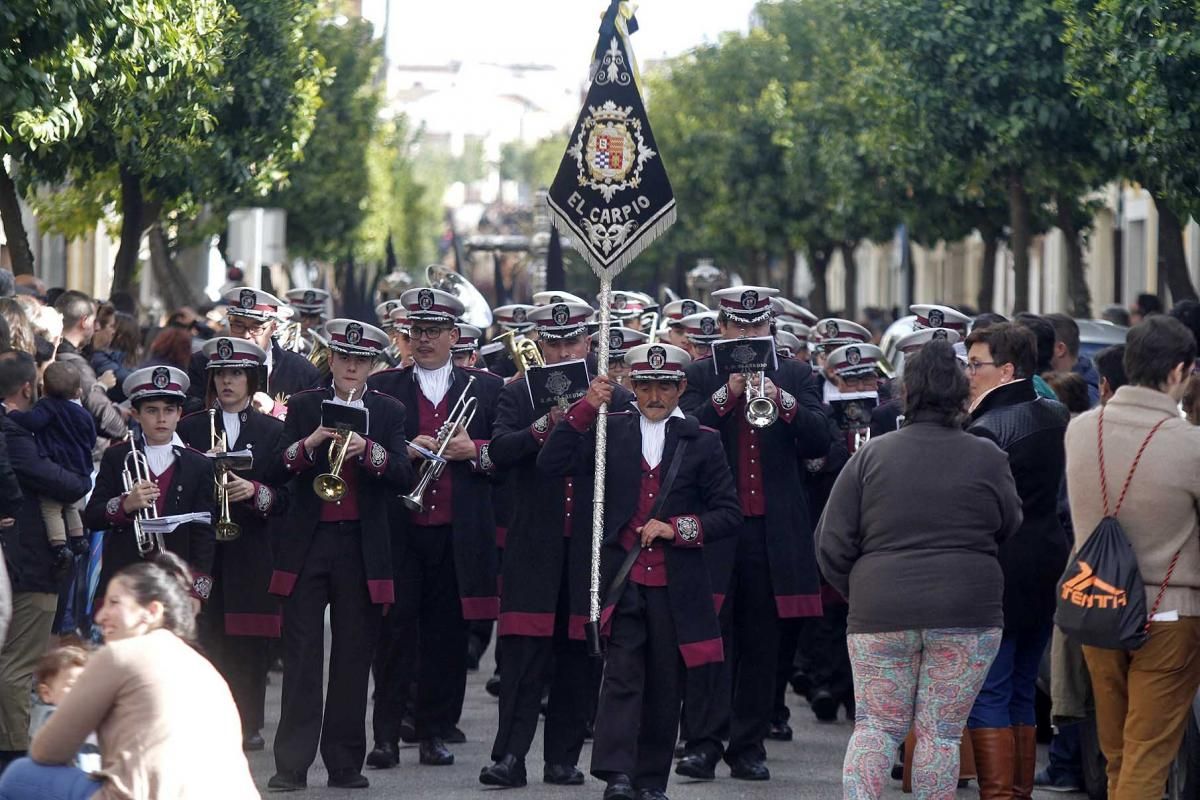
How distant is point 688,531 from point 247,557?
2.44 meters

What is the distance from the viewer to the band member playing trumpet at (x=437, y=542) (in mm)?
11000

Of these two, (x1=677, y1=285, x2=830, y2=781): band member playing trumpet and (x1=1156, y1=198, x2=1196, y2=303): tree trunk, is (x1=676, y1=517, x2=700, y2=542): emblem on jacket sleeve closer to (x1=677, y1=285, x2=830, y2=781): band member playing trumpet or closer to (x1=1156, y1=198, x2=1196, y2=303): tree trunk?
(x1=677, y1=285, x2=830, y2=781): band member playing trumpet

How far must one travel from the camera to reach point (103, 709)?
19.1 feet

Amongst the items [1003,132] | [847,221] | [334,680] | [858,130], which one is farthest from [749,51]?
[334,680]

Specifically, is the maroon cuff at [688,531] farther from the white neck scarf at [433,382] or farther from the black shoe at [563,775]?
the white neck scarf at [433,382]

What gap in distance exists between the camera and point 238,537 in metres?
10.8

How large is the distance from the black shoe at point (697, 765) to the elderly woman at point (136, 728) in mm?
4638

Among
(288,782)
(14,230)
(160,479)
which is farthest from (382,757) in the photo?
(14,230)

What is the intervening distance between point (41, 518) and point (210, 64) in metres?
7.83

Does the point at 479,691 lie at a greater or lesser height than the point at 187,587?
lesser

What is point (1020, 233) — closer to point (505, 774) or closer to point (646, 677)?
point (505, 774)

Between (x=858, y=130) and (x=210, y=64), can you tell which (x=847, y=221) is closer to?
(x=858, y=130)

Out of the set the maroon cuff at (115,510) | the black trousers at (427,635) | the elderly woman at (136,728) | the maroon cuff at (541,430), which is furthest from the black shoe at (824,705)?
the elderly woman at (136,728)

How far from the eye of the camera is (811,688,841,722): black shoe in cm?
1245
